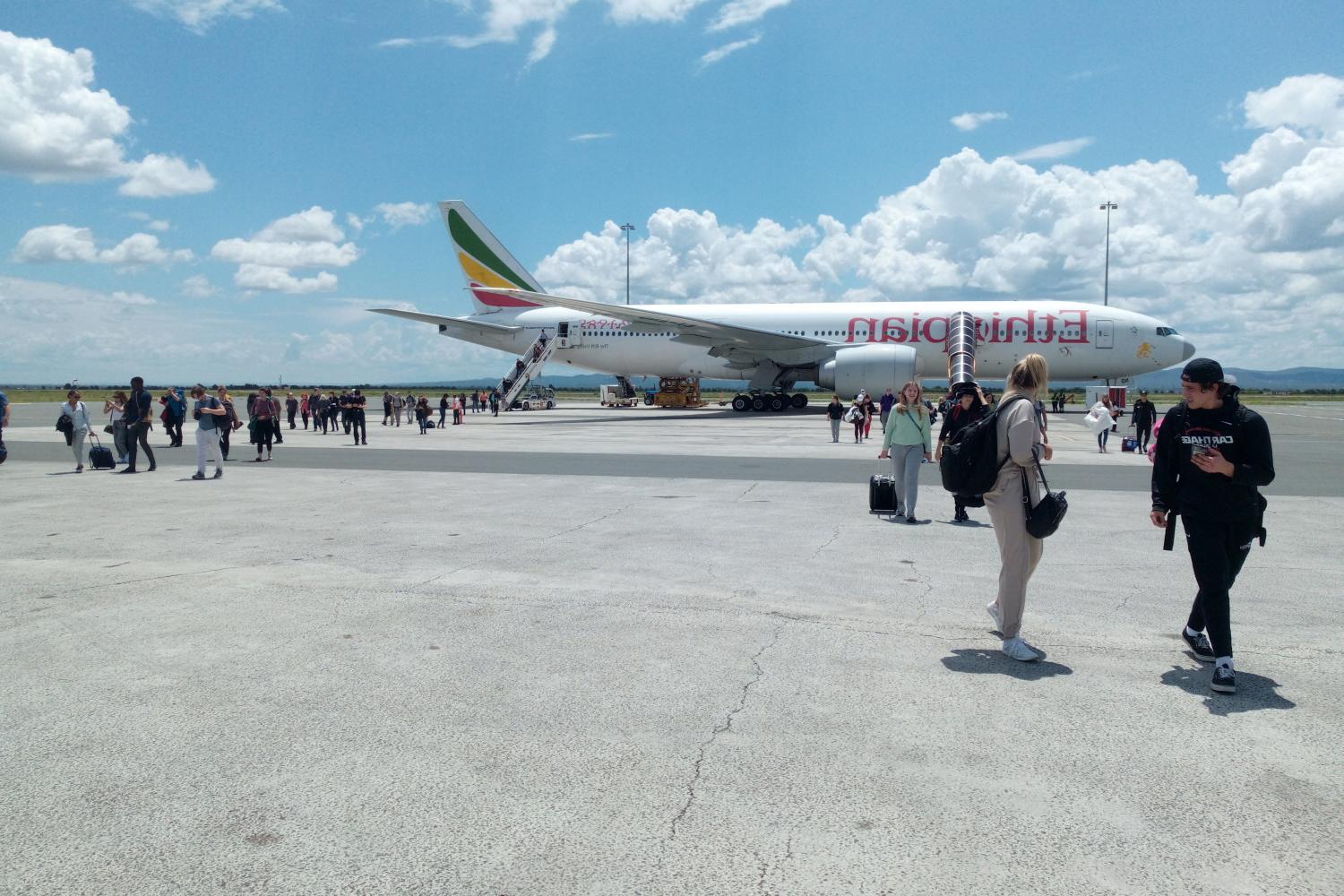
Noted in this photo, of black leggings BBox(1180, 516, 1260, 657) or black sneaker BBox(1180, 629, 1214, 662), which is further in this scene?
black sneaker BBox(1180, 629, 1214, 662)

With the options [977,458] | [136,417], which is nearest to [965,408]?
[977,458]

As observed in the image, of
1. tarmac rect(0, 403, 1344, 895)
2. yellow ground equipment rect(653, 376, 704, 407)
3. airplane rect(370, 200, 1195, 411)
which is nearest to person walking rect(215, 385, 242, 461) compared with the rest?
tarmac rect(0, 403, 1344, 895)

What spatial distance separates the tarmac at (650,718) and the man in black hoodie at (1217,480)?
0.46 metres

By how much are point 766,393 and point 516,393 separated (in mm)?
11043

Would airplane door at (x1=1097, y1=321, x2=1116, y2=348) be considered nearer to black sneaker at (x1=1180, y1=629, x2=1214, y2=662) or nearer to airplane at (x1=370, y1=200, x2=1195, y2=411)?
airplane at (x1=370, y1=200, x2=1195, y2=411)

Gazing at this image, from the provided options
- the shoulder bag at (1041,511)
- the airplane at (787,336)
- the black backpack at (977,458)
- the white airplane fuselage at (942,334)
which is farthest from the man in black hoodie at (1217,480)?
the white airplane fuselage at (942,334)

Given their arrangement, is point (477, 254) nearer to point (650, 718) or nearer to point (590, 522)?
point (590, 522)

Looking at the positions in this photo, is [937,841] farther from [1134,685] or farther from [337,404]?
[337,404]

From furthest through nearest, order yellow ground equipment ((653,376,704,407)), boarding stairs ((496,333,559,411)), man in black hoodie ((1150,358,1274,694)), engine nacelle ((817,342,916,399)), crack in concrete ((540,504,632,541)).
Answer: yellow ground equipment ((653,376,704,407)) < boarding stairs ((496,333,559,411)) < engine nacelle ((817,342,916,399)) < crack in concrete ((540,504,632,541)) < man in black hoodie ((1150,358,1274,694))

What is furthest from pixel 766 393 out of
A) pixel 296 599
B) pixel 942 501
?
pixel 296 599

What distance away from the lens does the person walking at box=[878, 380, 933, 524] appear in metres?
9.98

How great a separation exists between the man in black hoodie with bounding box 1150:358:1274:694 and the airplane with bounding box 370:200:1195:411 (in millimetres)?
22991

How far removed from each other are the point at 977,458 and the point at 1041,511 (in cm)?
45

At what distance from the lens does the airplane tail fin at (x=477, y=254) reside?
132 feet
